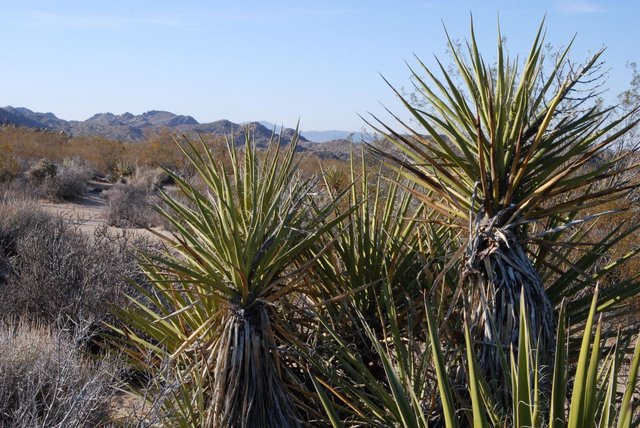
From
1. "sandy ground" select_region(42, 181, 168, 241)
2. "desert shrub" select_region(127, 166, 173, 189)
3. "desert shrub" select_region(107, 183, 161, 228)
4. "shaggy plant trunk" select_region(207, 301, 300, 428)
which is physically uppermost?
"shaggy plant trunk" select_region(207, 301, 300, 428)

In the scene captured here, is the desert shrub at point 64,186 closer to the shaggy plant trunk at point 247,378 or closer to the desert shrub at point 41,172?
Result: the desert shrub at point 41,172

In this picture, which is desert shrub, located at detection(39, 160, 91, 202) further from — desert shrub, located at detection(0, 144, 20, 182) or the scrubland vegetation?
the scrubland vegetation

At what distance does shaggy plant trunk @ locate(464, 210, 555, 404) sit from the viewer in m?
2.94

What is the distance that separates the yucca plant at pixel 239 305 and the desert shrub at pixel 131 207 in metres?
10.7

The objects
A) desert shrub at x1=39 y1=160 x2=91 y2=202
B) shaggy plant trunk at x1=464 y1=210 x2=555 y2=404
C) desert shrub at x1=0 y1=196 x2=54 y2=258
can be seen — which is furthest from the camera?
desert shrub at x1=39 y1=160 x2=91 y2=202

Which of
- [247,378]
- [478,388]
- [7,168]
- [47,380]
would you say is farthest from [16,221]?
[7,168]

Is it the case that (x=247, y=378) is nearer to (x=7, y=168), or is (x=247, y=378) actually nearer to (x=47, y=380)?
(x=47, y=380)

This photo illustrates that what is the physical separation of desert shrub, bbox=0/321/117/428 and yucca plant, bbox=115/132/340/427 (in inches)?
21.2

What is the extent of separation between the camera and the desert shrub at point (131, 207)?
15677 mm

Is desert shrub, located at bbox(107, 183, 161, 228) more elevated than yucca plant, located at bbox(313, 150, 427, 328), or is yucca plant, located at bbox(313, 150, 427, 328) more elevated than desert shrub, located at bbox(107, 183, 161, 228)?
yucca plant, located at bbox(313, 150, 427, 328)

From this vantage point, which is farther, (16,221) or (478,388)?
(16,221)

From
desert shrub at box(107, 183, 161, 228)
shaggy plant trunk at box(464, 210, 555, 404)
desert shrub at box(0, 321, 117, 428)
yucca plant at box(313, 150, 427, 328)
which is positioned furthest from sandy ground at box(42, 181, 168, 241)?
shaggy plant trunk at box(464, 210, 555, 404)

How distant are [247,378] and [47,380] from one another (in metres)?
2.35

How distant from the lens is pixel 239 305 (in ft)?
10.4
